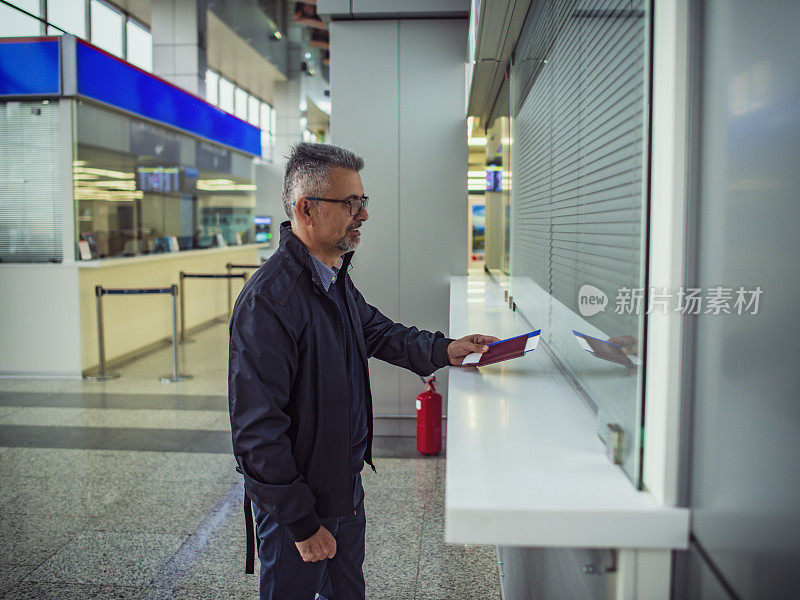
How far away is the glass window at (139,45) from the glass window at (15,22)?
3.26 m

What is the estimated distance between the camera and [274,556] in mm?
1850

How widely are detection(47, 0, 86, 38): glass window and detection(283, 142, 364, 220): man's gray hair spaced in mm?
8348

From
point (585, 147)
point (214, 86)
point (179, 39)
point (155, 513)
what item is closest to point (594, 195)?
point (585, 147)

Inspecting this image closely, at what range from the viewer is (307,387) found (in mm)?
1812

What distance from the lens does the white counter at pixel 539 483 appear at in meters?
1.02

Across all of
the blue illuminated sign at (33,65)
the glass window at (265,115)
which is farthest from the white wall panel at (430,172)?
the glass window at (265,115)

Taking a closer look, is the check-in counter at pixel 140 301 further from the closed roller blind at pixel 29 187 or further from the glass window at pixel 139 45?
the glass window at pixel 139 45

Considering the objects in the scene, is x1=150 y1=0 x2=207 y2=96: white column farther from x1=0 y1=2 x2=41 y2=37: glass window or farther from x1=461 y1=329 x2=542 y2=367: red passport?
x1=461 y1=329 x2=542 y2=367: red passport

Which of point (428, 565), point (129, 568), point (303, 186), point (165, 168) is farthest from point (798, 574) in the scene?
point (165, 168)

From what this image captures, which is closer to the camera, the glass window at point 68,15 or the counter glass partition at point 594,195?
the counter glass partition at point 594,195

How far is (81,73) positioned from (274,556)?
656 centimetres

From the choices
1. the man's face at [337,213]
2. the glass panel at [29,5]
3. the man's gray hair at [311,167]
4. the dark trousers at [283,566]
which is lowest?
the dark trousers at [283,566]

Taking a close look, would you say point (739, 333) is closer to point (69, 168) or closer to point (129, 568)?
point (129, 568)

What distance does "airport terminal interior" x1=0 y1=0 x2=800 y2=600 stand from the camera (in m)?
0.90
